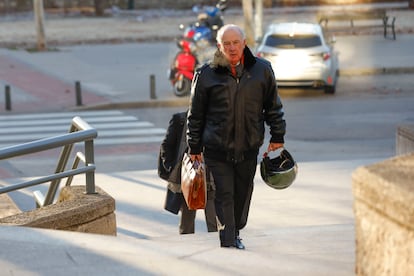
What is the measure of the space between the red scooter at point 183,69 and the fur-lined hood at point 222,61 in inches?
552

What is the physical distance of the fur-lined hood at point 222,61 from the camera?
7020mm

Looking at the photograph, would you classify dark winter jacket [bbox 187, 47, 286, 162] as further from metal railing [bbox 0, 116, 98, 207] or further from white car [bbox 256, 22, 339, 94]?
white car [bbox 256, 22, 339, 94]

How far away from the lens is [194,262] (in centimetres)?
608

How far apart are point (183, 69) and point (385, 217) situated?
1662 cm

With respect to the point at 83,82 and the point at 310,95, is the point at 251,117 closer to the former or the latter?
the point at 310,95

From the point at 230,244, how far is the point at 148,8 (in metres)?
44.6

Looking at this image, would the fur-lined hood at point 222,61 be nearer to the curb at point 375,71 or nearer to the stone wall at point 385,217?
the stone wall at point 385,217

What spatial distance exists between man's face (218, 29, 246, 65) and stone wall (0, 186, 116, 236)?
1982mm

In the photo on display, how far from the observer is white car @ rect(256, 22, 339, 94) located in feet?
69.9

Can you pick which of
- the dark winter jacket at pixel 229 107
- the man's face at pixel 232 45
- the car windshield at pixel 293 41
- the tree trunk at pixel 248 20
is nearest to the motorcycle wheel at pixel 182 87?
the car windshield at pixel 293 41

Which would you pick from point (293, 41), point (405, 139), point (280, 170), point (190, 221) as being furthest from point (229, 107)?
point (293, 41)

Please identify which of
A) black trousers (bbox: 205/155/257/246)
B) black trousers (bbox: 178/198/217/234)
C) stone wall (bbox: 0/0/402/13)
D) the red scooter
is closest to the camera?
black trousers (bbox: 205/155/257/246)

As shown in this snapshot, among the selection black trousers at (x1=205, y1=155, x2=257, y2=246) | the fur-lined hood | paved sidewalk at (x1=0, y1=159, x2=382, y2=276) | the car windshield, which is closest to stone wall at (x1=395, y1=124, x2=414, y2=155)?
paved sidewalk at (x1=0, y1=159, x2=382, y2=276)

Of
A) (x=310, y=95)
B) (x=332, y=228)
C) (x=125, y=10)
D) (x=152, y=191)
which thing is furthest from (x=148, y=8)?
(x=332, y=228)
